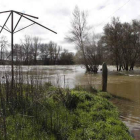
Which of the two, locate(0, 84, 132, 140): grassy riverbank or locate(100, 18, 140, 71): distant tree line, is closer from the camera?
locate(0, 84, 132, 140): grassy riverbank

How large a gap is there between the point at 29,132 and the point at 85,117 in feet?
5.00

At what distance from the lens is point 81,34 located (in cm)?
→ 2661

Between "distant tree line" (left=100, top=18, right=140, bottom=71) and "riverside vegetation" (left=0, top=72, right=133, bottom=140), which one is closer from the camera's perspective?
"riverside vegetation" (left=0, top=72, right=133, bottom=140)

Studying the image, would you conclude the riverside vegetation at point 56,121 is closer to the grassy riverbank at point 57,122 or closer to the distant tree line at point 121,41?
the grassy riverbank at point 57,122

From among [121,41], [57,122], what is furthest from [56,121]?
[121,41]

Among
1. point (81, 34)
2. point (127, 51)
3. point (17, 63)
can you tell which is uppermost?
point (81, 34)

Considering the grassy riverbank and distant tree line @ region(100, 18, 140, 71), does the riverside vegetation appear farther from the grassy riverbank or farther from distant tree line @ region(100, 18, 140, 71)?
distant tree line @ region(100, 18, 140, 71)

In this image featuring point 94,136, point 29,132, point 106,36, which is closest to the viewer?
point 29,132

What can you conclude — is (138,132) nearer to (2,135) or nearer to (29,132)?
(29,132)

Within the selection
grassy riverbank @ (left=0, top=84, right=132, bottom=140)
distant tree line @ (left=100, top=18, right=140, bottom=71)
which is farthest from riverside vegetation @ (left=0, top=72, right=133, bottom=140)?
distant tree line @ (left=100, top=18, right=140, bottom=71)

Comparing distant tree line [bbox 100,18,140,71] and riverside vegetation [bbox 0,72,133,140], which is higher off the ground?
distant tree line [bbox 100,18,140,71]

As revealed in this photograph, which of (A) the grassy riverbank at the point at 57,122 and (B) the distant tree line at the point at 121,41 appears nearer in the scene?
(A) the grassy riverbank at the point at 57,122

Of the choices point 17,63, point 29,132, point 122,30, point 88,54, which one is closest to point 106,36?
point 122,30

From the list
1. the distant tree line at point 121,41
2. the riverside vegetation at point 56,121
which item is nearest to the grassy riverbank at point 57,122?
the riverside vegetation at point 56,121
